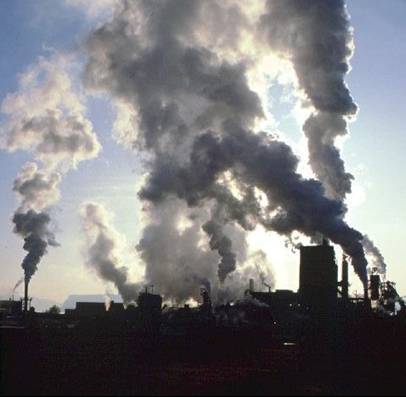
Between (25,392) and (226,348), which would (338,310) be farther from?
(25,392)

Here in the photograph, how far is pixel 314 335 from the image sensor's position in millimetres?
37250

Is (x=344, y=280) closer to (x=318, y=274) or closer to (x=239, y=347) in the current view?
(x=318, y=274)

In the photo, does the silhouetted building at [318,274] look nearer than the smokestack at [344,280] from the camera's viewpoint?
Yes

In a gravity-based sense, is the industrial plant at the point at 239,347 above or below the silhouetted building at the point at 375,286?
below

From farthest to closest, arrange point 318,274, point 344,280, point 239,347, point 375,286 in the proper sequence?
point 375,286 → point 344,280 → point 318,274 → point 239,347

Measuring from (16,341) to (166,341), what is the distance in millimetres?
13903

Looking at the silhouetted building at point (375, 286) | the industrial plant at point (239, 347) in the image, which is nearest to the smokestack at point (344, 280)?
the industrial plant at point (239, 347)

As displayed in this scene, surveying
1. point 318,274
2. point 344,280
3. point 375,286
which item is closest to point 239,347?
point 318,274

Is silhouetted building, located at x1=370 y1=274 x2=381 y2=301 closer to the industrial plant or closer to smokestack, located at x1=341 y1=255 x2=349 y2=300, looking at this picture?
the industrial plant

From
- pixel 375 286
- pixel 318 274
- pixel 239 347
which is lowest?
pixel 239 347

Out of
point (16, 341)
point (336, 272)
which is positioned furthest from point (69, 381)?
point (336, 272)

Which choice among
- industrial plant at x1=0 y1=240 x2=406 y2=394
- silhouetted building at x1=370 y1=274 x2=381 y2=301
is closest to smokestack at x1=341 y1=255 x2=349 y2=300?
industrial plant at x1=0 y1=240 x2=406 y2=394

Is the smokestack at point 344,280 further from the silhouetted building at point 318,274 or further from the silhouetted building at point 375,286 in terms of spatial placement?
the silhouetted building at point 375,286

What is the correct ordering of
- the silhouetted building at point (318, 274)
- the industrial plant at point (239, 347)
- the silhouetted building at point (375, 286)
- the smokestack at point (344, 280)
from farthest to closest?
the silhouetted building at point (375, 286)
the smokestack at point (344, 280)
the silhouetted building at point (318, 274)
the industrial plant at point (239, 347)
